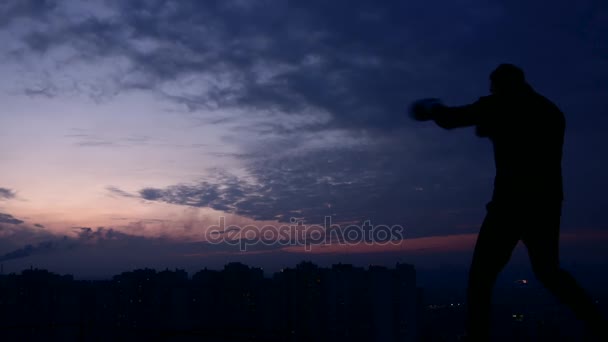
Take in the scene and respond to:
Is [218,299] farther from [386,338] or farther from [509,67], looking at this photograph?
[509,67]

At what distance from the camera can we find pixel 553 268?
269 cm

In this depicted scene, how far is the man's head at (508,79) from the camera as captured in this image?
2.85m

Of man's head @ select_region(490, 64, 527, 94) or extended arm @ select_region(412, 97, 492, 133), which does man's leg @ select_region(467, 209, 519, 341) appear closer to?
extended arm @ select_region(412, 97, 492, 133)

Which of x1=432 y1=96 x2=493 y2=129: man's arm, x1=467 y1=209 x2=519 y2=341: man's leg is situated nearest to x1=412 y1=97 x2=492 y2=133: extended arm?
x1=432 y1=96 x2=493 y2=129: man's arm

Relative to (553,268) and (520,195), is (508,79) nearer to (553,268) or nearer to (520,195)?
(520,195)

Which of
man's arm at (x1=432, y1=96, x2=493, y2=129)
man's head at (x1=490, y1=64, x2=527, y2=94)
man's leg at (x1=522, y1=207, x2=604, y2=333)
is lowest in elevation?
man's leg at (x1=522, y1=207, x2=604, y2=333)

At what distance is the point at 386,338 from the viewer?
3472cm

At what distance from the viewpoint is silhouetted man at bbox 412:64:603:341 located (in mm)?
2639

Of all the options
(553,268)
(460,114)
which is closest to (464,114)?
(460,114)

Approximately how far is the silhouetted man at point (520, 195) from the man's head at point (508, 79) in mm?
67

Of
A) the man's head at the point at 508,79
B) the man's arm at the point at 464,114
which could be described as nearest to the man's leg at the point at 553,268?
the man's arm at the point at 464,114

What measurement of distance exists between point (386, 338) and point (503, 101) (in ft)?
115

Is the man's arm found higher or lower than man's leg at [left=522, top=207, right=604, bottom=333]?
higher

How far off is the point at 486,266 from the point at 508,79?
119 cm
